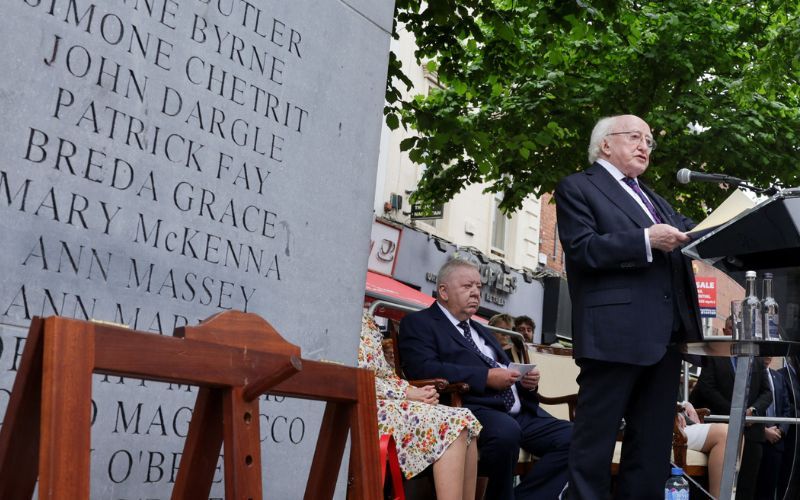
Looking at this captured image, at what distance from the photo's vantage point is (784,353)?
337cm

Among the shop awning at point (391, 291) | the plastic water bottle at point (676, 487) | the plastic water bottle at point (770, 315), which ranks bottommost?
the plastic water bottle at point (676, 487)

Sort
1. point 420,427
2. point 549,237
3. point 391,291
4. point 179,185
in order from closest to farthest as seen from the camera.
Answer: point 179,185 → point 420,427 → point 391,291 → point 549,237

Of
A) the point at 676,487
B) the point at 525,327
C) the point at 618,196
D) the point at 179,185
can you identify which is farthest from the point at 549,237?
the point at 179,185

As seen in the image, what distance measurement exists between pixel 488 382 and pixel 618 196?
1447mm

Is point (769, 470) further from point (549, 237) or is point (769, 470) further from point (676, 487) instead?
point (549, 237)

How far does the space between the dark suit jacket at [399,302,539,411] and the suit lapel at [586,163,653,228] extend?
1.41 metres

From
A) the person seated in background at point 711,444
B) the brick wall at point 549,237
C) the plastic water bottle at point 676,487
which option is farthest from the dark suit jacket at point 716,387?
the brick wall at point 549,237

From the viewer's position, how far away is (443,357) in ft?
17.1

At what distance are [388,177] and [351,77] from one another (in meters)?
13.5

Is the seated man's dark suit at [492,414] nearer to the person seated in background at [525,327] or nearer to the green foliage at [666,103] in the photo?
the person seated in background at [525,327]

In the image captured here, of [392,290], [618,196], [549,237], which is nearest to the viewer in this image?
[618,196]

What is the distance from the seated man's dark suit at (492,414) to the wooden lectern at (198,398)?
7.97ft

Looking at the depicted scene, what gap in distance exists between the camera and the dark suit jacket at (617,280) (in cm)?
363

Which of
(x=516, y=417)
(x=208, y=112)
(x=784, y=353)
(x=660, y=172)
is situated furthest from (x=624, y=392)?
(x=660, y=172)
